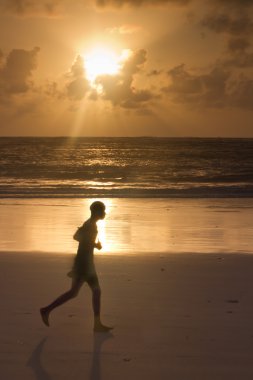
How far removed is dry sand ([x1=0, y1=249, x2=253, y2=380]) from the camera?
7188 millimetres

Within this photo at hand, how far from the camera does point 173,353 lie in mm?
7680

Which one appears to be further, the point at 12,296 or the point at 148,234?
the point at 148,234

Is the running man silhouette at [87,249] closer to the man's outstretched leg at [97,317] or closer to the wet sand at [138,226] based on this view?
the man's outstretched leg at [97,317]

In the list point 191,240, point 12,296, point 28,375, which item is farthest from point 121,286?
point 191,240

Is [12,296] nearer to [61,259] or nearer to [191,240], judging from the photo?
[61,259]

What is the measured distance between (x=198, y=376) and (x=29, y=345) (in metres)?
2.07

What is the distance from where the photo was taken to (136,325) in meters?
8.86

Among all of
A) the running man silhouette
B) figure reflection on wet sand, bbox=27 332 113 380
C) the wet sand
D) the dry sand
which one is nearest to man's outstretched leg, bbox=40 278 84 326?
the running man silhouette

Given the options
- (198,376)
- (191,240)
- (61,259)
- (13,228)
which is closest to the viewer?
(198,376)

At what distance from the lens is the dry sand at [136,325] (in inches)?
283

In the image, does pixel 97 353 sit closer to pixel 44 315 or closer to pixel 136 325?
pixel 44 315

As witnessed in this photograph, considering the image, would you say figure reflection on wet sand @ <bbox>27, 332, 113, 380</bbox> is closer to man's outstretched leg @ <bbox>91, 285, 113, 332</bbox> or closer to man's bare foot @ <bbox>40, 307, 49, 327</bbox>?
man's outstretched leg @ <bbox>91, 285, 113, 332</bbox>

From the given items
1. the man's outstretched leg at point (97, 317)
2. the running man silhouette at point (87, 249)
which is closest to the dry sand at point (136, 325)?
the man's outstretched leg at point (97, 317)

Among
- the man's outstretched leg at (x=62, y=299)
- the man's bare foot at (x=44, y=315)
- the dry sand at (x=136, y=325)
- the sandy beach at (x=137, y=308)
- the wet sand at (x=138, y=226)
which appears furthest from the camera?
the wet sand at (x=138, y=226)
